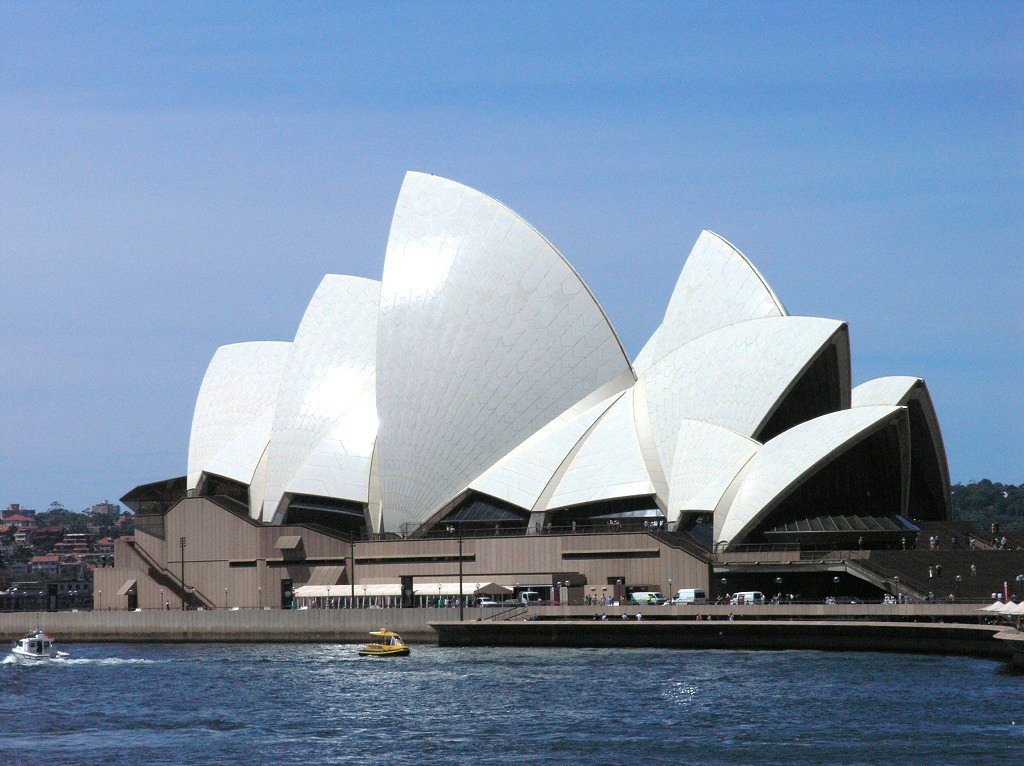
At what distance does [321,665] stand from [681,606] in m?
12.3

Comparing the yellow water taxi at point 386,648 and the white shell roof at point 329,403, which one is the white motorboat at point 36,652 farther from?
the white shell roof at point 329,403

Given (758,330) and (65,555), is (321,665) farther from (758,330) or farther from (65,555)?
(65,555)

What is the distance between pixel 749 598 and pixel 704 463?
20.9 ft

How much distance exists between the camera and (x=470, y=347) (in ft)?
210

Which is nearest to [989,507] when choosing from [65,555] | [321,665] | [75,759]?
[65,555]

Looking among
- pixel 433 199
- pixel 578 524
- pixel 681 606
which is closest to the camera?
pixel 681 606

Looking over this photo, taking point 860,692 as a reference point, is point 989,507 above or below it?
above

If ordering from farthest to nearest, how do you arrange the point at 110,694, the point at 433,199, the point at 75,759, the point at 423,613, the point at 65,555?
the point at 65,555, the point at 433,199, the point at 423,613, the point at 110,694, the point at 75,759

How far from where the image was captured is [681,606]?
5225 centimetres

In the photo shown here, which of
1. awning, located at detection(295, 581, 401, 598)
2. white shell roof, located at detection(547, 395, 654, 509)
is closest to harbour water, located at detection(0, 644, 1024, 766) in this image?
white shell roof, located at detection(547, 395, 654, 509)

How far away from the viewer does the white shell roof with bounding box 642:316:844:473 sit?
190 ft

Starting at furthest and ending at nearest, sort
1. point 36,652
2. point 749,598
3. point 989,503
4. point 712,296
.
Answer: point 989,503 < point 712,296 < point 36,652 < point 749,598

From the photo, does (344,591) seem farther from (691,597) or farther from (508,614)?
(691,597)

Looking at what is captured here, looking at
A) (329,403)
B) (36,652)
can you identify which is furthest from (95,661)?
(329,403)
